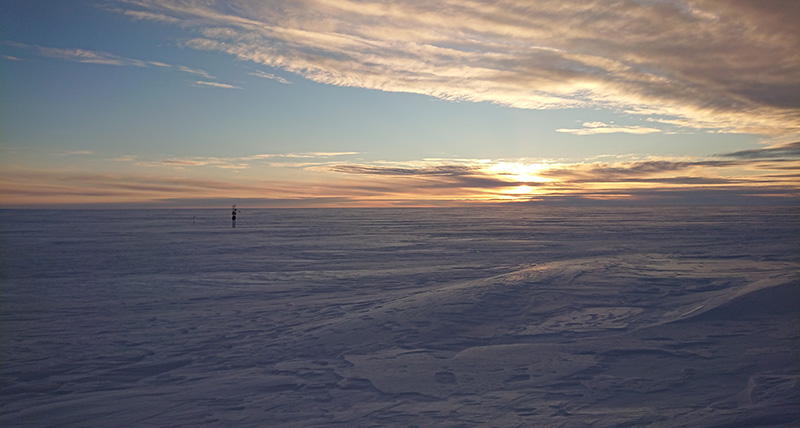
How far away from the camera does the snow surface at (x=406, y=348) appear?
218 inches

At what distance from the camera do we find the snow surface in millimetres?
5543

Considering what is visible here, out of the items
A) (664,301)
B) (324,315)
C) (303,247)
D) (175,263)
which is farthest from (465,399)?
(303,247)

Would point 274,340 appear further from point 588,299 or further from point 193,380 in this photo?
point 588,299

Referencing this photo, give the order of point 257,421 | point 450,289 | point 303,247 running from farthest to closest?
point 303,247
point 450,289
point 257,421

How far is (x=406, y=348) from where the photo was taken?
26.2ft

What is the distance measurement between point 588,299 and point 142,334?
972 centimetres

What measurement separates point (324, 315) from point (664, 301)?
7.87 m

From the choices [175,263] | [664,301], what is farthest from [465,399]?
[175,263]

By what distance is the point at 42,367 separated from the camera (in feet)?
23.4

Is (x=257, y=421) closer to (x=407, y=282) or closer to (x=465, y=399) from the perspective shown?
(x=465, y=399)

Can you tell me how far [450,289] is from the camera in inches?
497

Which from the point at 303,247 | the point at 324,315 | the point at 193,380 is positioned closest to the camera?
the point at 193,380

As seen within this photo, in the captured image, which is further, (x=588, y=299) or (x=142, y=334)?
(x=588, y=299)

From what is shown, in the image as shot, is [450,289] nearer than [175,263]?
Yes
